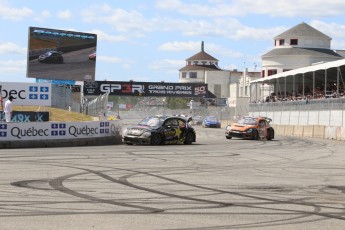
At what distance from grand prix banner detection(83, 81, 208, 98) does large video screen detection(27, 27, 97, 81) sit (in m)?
32.8

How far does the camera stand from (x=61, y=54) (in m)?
52.0

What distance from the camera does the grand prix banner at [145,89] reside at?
8956 cm

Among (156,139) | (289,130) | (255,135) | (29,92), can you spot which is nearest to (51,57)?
(29,92)

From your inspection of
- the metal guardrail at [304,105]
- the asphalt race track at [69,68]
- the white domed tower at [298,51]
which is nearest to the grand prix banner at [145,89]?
the white domed tower at [298,51]

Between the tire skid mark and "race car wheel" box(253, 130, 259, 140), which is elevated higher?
"race car wheel" box(253, 130, 259, 140)

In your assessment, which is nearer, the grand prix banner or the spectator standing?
the spectator standing

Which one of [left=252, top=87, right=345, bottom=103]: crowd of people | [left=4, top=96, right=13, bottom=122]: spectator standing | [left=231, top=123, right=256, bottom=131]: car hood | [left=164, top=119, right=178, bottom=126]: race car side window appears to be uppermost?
[left=252, top=87, right=345, bottom=103]: crowd of people

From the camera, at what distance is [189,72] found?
131 metres

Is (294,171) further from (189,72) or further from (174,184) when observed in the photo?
(189,72)

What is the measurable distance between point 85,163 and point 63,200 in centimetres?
697

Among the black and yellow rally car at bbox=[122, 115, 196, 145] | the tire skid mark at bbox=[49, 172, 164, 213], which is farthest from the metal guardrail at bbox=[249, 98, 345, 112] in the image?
the tire skid mark at bbox=[49, 172, 164, 213]

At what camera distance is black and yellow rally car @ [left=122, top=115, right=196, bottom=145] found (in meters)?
28.1

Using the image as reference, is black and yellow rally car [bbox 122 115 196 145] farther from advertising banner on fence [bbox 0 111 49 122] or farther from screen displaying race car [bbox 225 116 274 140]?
screen displaying race car [bbox 225 116 274 140]

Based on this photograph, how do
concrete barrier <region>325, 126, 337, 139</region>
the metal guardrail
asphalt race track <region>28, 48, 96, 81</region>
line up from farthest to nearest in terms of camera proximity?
asphalt race track <region>28, 48, 96, 81</region>
the metal guardrail
concrete barrier <region>325, 126, 337, 139</region>
